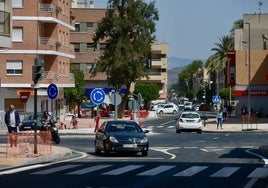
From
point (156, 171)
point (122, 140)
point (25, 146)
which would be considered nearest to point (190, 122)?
point (122, 140)

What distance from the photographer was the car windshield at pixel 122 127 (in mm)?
29438

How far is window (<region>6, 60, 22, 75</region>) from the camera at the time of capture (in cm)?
6662

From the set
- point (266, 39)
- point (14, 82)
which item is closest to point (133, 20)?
point (14, 82)

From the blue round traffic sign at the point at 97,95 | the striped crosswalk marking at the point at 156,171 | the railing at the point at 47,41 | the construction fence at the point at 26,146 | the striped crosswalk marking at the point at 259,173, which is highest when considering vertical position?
the railing at the point at 47,41

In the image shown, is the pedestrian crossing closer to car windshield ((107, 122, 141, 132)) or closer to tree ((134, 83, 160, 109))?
car windshield ((107, 122, 141, 132))

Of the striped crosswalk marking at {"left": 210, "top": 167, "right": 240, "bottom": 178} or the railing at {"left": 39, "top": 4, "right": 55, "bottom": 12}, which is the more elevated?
the railing at {"left": 39, "top": 4, "right": 55, "bottom": 12}

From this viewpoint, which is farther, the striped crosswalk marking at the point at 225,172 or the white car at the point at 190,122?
the white car at the point at 190,122

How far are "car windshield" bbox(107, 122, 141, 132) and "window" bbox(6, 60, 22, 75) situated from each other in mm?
38272

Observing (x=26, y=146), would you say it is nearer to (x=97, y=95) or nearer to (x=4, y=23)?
(x=4, y=23)

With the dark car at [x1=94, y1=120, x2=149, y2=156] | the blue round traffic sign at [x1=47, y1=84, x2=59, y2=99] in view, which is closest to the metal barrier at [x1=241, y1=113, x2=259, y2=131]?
the blue round traffic sign at [x1=47, y1=84, x2=59, y2=99]

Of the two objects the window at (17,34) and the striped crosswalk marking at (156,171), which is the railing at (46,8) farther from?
the striped crosswalk marking at (156,171)

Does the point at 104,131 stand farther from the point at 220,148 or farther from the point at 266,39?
the point at 266,39

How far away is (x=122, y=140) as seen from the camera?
2825cm

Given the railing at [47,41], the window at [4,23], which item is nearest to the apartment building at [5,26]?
the window at [4,23]
